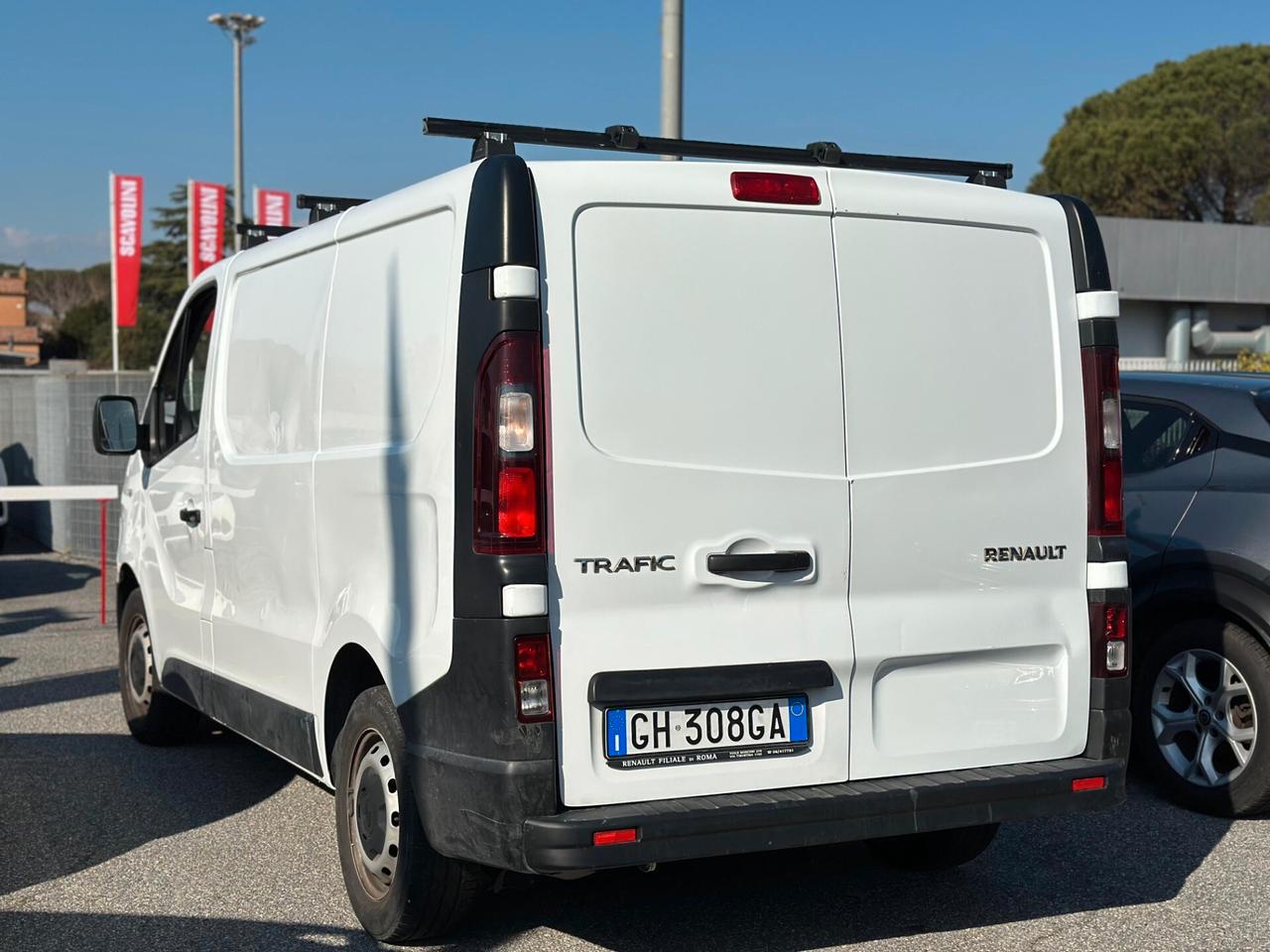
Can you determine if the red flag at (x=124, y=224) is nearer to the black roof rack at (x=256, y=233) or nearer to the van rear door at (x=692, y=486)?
the black roof rack at (x=256, y=233)

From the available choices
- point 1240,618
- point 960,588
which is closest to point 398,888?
point 960,588

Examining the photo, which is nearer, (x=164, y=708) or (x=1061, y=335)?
(x=1061, y=335)

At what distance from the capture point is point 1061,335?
4.55m

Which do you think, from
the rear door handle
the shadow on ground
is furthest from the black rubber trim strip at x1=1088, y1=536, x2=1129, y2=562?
the shadow on ground

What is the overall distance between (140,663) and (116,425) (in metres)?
1.23

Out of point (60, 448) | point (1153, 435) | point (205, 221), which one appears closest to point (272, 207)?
point (205, 221)

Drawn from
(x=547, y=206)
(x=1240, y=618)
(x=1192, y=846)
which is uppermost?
(x=547, y=206)

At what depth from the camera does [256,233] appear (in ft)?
21.0

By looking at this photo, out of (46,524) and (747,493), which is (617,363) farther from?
(46,524)

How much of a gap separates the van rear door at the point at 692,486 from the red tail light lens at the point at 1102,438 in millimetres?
872

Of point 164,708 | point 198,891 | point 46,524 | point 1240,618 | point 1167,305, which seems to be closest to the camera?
point 198,891

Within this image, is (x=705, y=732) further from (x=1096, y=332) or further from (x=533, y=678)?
(x=1096, y=332)

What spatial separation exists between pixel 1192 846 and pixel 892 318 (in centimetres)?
263

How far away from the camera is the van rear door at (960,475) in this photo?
424 cm
